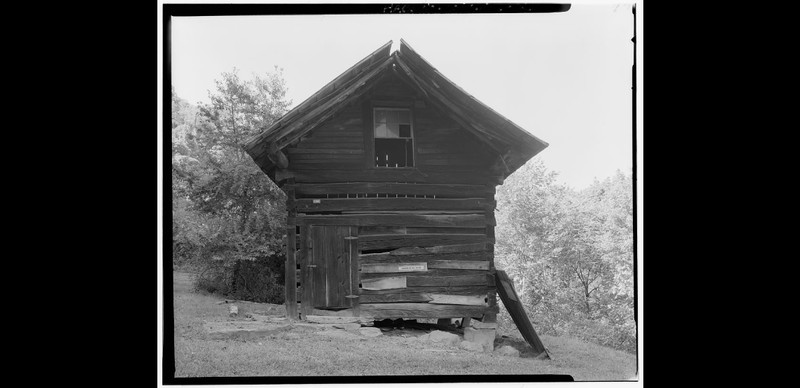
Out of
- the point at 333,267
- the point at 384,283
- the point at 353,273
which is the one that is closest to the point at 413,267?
the point at 384,283

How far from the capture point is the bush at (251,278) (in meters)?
7.62

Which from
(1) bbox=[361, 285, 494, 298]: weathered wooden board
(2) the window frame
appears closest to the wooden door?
(1) bbox=[361, 285, 494, 298]: weathered wooden board

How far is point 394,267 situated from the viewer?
8031 millimetres

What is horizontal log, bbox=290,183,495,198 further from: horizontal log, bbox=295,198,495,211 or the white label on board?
the white label on board

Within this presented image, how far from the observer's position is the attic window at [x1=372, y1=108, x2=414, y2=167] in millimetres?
7992

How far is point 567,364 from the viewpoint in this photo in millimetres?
7133

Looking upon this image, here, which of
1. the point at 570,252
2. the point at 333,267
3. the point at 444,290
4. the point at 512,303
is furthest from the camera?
the point at 570,252

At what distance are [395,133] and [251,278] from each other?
9.20 feet

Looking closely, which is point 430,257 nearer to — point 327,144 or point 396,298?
point 396,298

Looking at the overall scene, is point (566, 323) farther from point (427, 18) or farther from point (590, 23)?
point (427, 18)

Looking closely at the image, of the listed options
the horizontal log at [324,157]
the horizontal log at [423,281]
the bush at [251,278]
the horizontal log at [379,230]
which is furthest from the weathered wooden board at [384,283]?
the horizontal log at [324,157]

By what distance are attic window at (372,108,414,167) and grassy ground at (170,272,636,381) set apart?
243cm

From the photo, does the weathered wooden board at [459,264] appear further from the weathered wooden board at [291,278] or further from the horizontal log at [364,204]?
the weathered wooden board at [291,278]

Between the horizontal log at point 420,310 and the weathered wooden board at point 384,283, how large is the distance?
0.75ft
